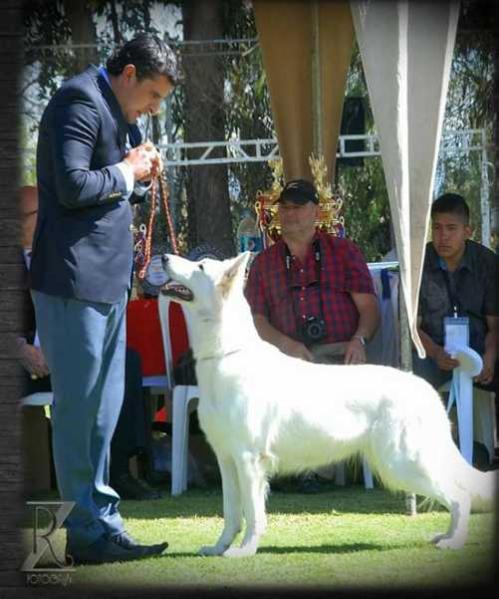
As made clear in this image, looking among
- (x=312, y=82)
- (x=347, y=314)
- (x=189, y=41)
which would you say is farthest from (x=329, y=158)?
(x=189, y=41)

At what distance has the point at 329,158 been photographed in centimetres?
821

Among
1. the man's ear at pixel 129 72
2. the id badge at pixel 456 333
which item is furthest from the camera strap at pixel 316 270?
the man's ear at pixel 129 72

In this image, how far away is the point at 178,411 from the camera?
7000 millimetres

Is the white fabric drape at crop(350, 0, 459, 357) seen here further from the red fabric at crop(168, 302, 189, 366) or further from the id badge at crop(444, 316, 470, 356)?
the red fabric at crop(168, 302, 189, 366)

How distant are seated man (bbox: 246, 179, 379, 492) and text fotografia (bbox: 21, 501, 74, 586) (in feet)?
7.57

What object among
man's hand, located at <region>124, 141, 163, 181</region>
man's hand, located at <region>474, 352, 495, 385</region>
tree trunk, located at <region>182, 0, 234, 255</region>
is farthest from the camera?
tree trunk, located at <region>182, 0, 234, 255</region>

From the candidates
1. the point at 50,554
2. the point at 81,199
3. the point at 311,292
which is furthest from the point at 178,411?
the point at 81,199

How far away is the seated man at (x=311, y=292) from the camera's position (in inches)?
269

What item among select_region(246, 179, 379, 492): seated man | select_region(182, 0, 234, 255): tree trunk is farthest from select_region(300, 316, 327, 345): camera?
select_region(182, 0, 234, 255): tree trunk

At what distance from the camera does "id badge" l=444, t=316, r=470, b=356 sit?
6.78 metres

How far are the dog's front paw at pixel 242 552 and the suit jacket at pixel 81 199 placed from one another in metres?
1.11

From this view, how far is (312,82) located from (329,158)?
0.51 meters

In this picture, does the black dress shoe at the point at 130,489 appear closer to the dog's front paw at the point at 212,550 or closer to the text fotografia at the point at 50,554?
the dog's front paw at the point at 212,550

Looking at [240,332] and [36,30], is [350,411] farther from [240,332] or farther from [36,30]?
[36,30]
